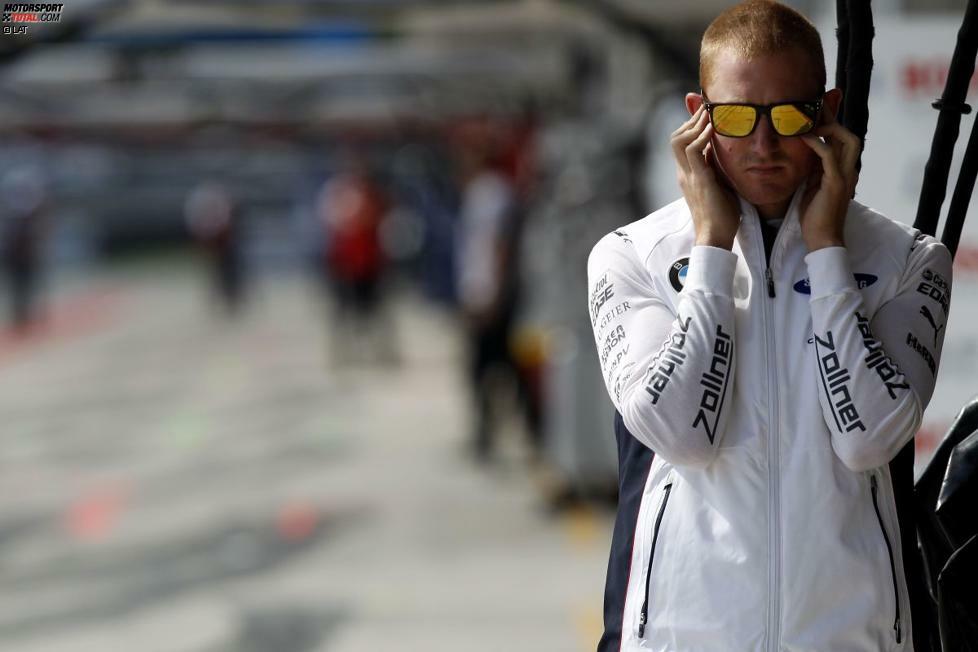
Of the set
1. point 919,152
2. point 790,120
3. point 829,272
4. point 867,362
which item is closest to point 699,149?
point 790,120

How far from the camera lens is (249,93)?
1472cm

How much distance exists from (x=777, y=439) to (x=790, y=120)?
0.48 meters

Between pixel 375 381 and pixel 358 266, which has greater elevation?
pixel 358 266

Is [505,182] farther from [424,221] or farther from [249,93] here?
[424,221]

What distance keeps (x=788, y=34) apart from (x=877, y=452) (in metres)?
0.64

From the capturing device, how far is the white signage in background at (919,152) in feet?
15.1

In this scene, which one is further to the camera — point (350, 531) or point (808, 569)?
point (350, 531)

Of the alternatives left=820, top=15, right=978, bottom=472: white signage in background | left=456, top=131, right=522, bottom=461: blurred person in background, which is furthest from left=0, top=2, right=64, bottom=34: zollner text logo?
left=456, top=131, right=522, bottom=461: blurred person in background

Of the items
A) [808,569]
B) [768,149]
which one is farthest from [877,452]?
[768,149]

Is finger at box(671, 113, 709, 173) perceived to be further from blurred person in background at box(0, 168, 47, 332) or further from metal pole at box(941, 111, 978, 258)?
blurred person in background at box(0, 168, 47, 332)

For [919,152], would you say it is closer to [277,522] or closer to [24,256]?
[277,522]

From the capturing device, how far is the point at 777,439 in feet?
6.82

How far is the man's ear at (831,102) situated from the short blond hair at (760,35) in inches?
1.9

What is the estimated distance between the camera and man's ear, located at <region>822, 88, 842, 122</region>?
7.17ft
